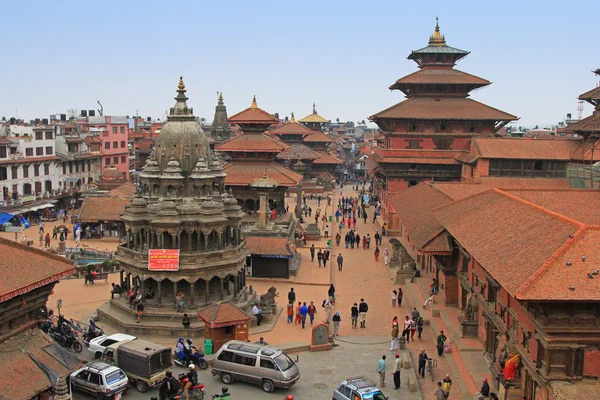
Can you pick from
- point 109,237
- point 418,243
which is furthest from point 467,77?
point 109,237

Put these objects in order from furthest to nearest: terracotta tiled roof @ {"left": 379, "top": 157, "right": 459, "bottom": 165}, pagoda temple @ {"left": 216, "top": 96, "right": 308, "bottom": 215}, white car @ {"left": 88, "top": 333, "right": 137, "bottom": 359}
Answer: terracotta tiled roof @ {"left": 379, "top": 157, "right": 459, "bottom": 165} → pagoda temple @ {"left": 216, "top": 96, "right": 308, "bottom": 215} → white car @ {"left": 88, "top": 333, "right": 137, "bottom": 359}

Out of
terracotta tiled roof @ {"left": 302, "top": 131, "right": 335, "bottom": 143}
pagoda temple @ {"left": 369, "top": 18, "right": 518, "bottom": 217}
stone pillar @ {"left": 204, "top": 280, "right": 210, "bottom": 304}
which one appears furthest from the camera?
terracotta tiled roof @ {"left": 302, "top": 131, "right": 335, "bottom": 143}

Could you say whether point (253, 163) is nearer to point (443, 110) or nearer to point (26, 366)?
point (443, 110)

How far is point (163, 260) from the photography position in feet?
96.6

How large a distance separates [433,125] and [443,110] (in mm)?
1659

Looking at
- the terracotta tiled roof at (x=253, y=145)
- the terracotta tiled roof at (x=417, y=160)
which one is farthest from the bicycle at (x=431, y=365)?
the terracotta tiled roof at (x=417, y=160)

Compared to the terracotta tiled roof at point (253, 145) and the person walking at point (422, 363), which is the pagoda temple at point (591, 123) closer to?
the terracotta tiled roof at point (253, 145)

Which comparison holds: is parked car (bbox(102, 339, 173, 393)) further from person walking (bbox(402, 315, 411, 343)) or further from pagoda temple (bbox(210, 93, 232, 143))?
pagoda temple (bbox(210, 93, 232, 143))

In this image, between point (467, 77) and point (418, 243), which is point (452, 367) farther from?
point (467, 77)

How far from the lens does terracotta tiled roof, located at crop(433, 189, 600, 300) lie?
17.1m

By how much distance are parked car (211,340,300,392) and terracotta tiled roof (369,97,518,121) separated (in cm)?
3764

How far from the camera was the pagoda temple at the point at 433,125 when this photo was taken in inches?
2229

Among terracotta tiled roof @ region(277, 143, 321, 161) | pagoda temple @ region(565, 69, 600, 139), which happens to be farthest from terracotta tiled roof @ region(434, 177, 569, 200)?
terracotta tiled roof @ region(277, 143, 321, 161)

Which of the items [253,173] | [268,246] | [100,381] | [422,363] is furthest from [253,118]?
[100,381]
